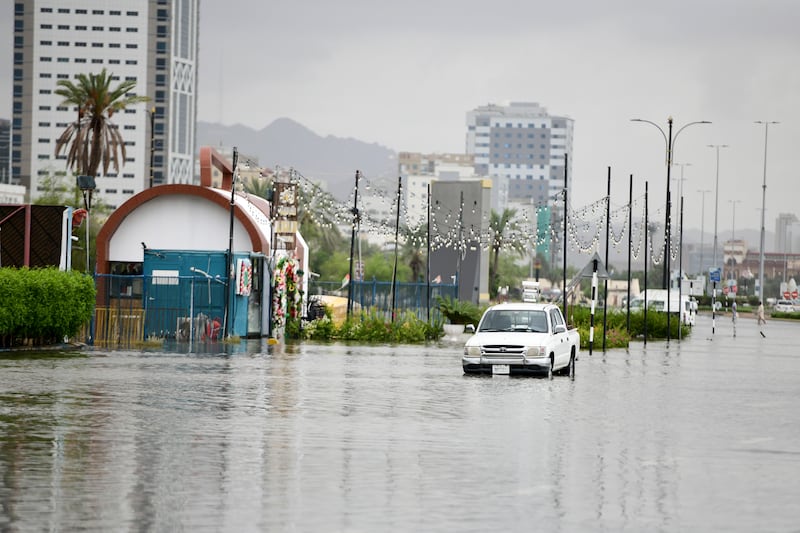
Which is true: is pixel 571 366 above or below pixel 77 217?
below

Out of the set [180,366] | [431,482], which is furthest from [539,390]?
[431,482]

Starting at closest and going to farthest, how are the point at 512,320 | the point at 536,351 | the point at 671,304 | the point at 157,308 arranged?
the point at 536,351, the point at 512,320, the point at 157,308, the point at 671,304

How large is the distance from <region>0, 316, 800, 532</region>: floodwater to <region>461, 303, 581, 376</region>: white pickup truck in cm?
51

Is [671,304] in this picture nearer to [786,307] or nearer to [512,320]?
[512,320]

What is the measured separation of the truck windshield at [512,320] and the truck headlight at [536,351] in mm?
1634

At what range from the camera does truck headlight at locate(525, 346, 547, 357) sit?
3094cm

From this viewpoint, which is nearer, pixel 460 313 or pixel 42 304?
pixel 42 304

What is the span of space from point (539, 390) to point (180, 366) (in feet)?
32.2

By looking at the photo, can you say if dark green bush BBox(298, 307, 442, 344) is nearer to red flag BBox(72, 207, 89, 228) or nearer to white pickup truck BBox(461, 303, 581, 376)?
red flag BBox(72, 207, 89, 228)

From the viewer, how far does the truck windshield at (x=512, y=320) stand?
32844 millimetres

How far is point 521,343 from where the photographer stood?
3116cm

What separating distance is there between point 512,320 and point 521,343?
2289mm

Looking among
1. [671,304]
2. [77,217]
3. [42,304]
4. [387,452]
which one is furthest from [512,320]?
[671,304]

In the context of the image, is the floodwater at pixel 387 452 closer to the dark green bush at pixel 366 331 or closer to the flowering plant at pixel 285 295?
the dark green bush at pixel 366 331
